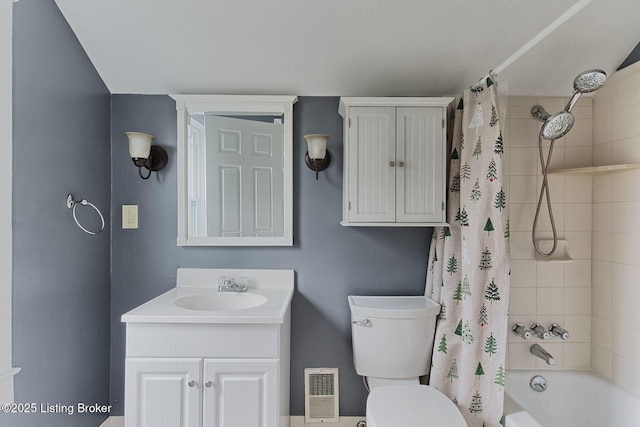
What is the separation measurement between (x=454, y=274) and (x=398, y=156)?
64 cm

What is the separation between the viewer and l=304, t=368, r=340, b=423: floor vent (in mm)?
1940

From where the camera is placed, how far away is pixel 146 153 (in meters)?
1.82

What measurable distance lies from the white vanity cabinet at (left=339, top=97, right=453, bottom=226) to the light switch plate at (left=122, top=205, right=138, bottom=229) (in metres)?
1.23

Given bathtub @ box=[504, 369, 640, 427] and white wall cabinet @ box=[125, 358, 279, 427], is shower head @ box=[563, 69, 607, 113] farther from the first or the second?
white wall cabinet @ box=[125, 358, 279, 427]

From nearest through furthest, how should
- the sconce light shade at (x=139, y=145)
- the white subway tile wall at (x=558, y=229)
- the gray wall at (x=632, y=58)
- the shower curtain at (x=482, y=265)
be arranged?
the shower curtain at (x=482, y=265)
the gray wall at (x=632, y=58)
the sconce light shade at (x=139, y=145)
the white subway tile wall at (x=558, y=229)

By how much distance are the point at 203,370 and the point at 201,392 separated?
0.29ft

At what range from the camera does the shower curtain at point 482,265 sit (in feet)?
4.76

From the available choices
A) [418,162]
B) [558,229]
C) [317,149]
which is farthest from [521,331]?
[317,149]

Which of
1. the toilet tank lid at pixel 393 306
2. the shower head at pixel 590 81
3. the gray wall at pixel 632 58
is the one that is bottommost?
the toilet tank lid at pixel 393 306

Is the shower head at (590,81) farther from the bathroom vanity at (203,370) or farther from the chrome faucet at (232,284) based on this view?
the chrome faucet at (232,284)

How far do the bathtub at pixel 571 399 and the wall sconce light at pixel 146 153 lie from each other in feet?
7.15

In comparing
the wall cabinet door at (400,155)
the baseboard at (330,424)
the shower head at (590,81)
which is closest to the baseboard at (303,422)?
the baseboard at (330,424)

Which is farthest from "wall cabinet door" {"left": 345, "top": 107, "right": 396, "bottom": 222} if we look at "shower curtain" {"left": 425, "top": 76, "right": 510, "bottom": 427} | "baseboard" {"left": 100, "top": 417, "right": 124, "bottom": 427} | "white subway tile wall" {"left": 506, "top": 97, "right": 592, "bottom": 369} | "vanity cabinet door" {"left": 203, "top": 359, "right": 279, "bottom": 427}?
"baseboard" {"left": 100, "top": 417, "right": 124, "bottom": 427}
